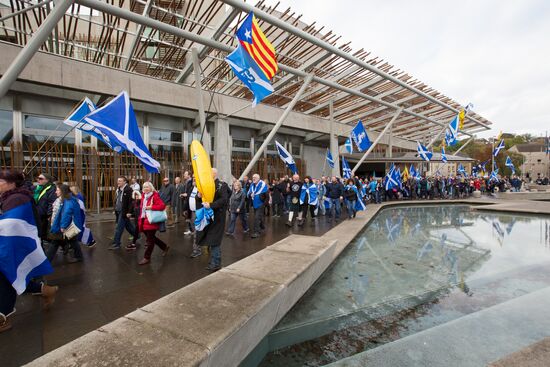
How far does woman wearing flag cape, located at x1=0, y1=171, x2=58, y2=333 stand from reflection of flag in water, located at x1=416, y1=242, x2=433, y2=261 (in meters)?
6.43

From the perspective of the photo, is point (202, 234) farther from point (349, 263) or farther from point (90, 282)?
point (349, 263)

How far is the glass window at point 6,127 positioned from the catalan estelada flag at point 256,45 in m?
10.1

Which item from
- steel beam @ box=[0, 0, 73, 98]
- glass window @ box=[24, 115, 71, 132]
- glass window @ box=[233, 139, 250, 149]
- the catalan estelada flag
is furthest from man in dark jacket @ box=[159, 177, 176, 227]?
glass window @ box=[233, 139, 250, 149]

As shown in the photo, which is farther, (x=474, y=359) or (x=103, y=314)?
(x=103, y=314)

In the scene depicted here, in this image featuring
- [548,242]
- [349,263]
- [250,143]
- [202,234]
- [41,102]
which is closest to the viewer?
[202,234]

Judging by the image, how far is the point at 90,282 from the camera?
423cm

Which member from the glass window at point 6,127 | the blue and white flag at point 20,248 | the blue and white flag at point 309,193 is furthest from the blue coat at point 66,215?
the glass window at point 6,127

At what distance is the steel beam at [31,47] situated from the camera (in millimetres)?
5625

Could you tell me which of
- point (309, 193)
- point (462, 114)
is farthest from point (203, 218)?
point (462, 114)

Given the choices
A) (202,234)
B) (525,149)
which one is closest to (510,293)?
(202,234)

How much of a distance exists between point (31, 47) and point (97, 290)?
552 centimetres

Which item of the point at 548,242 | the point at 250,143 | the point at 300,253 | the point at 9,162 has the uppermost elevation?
the point at 250,143

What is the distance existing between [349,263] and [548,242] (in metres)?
6.14

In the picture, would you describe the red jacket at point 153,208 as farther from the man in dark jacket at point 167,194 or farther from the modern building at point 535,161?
the modern building at point 535,161
